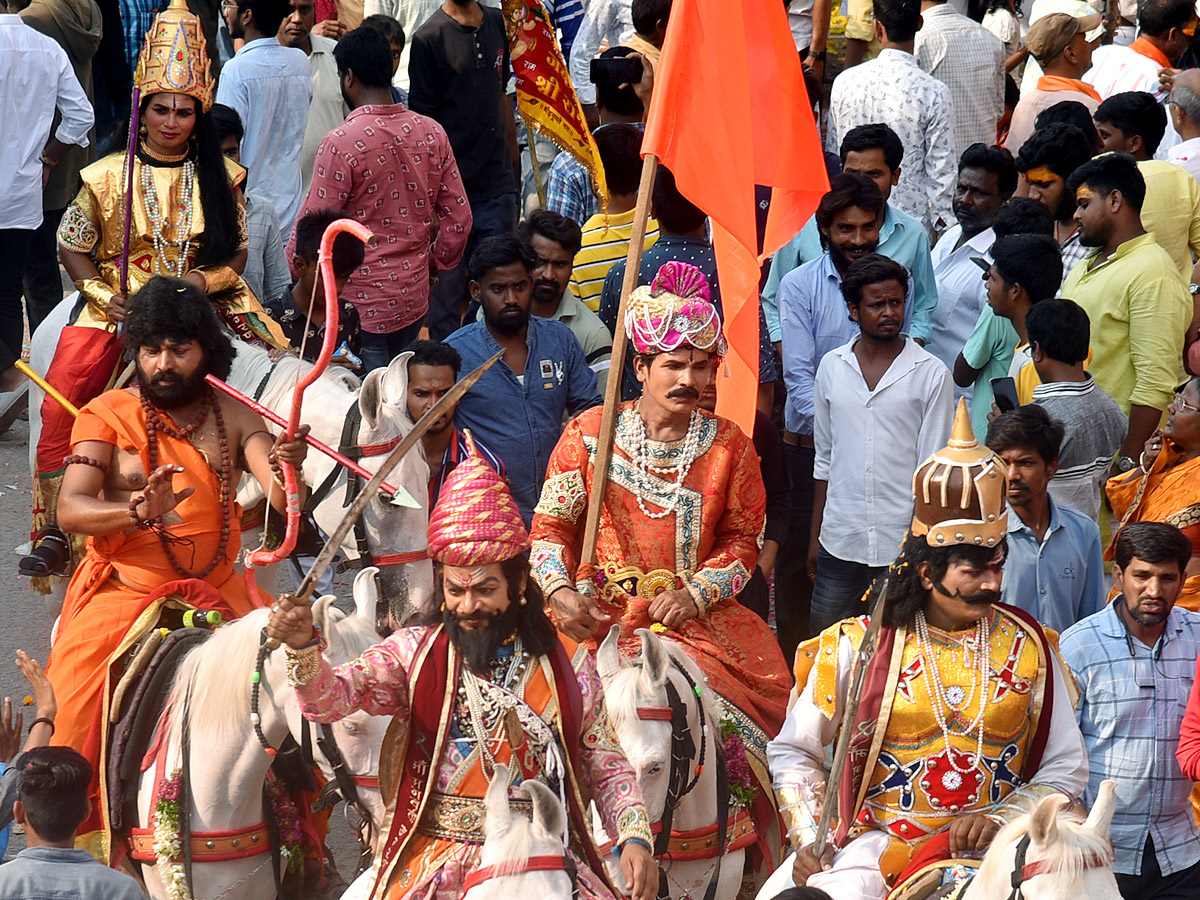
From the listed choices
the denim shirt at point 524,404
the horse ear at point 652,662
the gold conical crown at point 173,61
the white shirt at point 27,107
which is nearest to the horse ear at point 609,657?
the horse ear at point 652,662

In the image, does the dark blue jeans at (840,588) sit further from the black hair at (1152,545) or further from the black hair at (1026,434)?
the black hair at (1152,545)

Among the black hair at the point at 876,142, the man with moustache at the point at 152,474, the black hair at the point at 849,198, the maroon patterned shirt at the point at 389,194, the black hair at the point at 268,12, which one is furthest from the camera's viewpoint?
the black hair at the point at 268,12

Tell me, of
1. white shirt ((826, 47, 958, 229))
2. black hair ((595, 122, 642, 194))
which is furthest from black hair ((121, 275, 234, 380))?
white shirt ((826, 47, 958, 229))

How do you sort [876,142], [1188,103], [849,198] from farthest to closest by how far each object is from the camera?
[1188,103] → [876,142] → [849,198]

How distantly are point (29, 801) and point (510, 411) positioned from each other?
3289 millimetres

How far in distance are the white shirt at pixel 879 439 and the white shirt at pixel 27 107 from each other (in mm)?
6113

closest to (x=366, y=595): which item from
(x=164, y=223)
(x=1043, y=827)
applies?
(x=1043, y=827)

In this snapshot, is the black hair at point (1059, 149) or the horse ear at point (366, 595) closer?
the horse ear at point (366, 595)

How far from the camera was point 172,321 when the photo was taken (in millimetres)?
6219

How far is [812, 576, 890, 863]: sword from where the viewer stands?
15.0 feet

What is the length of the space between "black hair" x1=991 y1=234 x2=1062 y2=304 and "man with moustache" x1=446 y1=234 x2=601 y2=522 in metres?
2.19

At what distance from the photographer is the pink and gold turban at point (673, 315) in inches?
229

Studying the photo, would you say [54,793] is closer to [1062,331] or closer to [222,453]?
[222,453]

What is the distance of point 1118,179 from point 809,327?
5.86 feet
